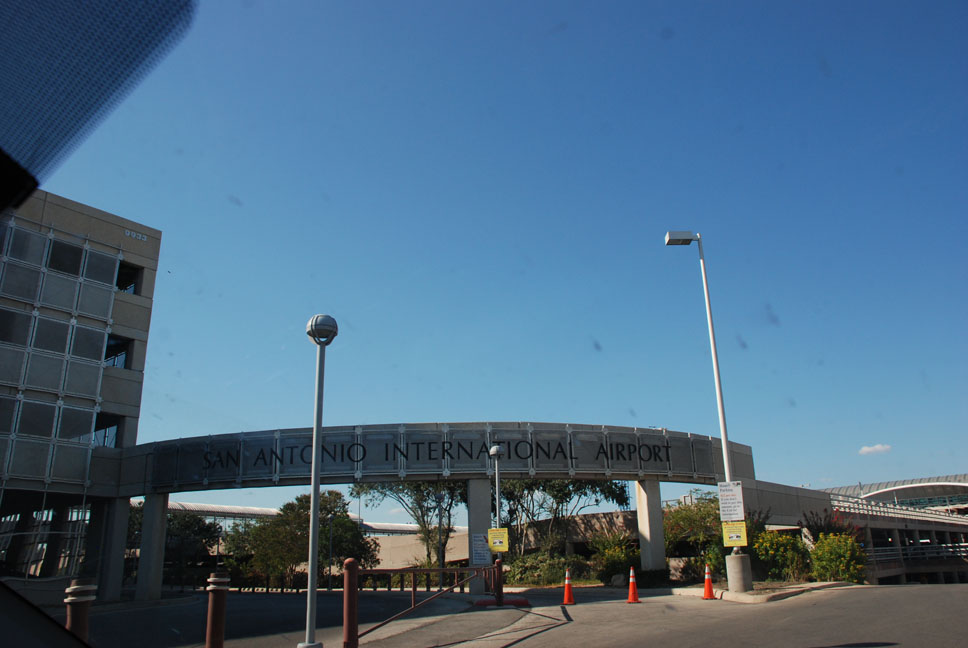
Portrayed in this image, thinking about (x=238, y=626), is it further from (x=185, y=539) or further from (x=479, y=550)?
(x=185, y=539)

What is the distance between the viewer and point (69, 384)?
104 feet

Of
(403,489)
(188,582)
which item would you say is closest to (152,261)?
(403,489)

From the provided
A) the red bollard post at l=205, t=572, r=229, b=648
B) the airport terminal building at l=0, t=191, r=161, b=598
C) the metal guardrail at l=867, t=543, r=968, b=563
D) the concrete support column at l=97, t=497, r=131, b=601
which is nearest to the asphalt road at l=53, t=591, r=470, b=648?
the red bollard post at l=205, t=572, r=229, b=648

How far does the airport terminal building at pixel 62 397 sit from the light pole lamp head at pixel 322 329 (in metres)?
24.1

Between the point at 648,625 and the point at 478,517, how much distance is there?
14.3 meters

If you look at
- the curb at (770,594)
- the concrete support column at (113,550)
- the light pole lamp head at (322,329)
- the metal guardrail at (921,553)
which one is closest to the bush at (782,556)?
the curb at (770,594)

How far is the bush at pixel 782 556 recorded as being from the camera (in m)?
21.6

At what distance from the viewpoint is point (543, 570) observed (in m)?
33.4

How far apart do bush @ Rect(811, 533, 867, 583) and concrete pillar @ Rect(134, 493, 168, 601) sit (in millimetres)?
24772

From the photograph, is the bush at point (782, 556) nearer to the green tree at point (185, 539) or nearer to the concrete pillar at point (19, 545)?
the concrete pillar at point (19, 545)

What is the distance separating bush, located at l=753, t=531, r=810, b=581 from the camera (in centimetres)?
2164

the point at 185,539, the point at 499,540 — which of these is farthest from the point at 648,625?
the point at 185,539

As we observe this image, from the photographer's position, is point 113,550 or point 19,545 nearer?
point 19,545

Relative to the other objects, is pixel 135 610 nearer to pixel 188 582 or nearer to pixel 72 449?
pixel 72 449
